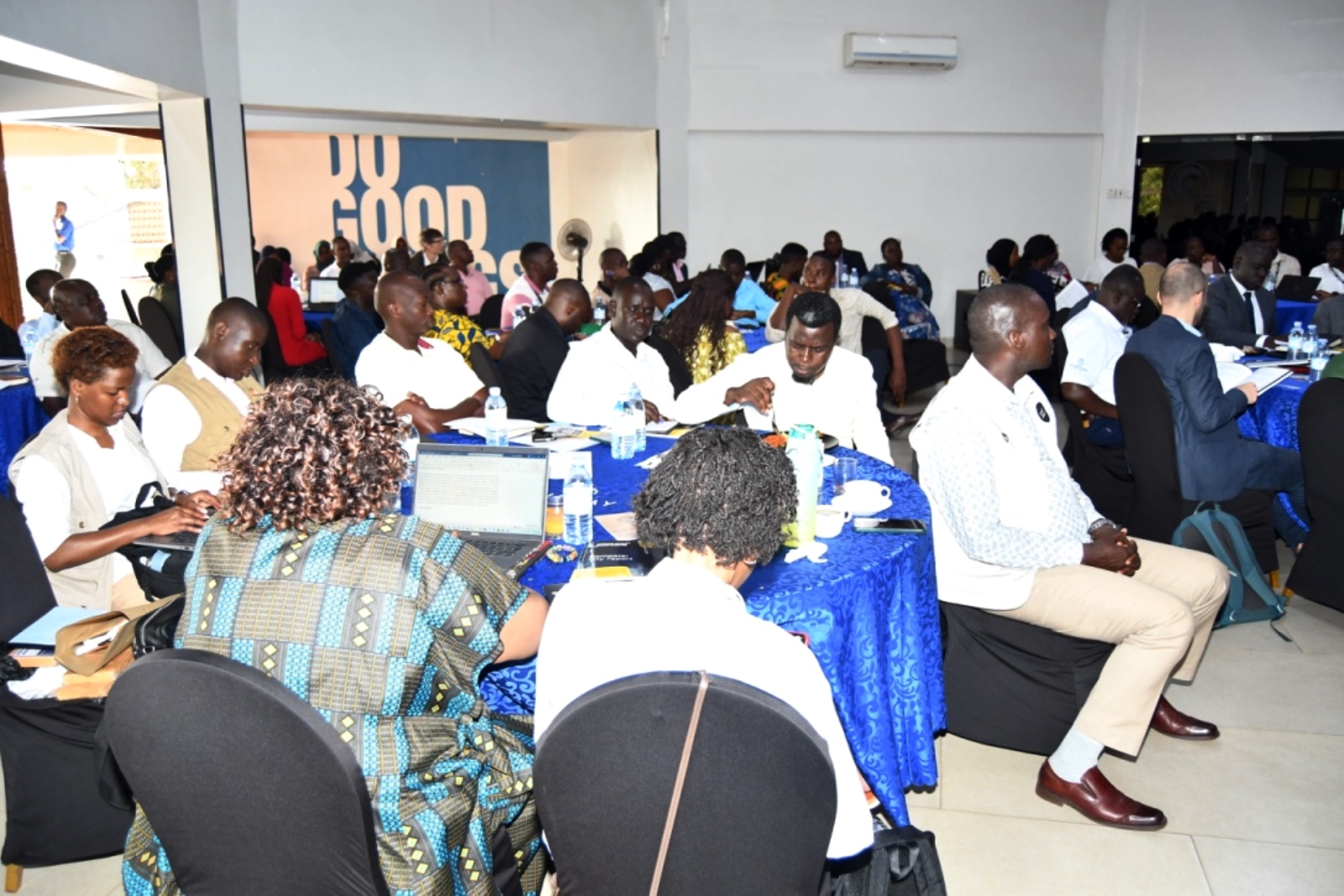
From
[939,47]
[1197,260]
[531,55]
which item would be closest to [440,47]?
[531,55]

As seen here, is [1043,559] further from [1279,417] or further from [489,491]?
[1279,417]

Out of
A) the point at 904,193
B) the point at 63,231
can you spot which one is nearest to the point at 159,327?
the point at 63,231

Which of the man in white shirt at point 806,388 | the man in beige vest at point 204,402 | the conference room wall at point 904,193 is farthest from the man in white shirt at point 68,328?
the conference room wall at point 904,193

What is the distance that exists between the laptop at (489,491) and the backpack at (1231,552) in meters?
2.70

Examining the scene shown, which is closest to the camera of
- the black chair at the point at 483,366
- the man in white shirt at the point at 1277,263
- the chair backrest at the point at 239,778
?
the chair backrest at the point at 239,778

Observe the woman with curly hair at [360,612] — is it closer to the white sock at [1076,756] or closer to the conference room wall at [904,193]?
the white sock at [1076,756]

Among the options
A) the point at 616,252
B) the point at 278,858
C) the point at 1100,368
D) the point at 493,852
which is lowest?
the point at 493,852

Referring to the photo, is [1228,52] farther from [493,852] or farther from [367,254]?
[493,852]

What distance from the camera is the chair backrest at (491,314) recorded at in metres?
8.55

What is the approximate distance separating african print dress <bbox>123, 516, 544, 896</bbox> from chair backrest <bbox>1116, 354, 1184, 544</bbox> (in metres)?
3.16

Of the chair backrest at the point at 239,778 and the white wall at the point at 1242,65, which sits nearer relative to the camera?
the chair backrest at the point at 239,778

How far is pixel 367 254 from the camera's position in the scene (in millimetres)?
11977

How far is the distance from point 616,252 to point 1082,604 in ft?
20.8

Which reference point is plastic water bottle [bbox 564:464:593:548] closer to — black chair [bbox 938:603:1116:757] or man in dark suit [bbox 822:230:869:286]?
black chair [bbox 938:603:1116:757]
